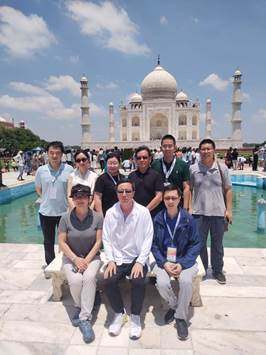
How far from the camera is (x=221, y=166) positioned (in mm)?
3471

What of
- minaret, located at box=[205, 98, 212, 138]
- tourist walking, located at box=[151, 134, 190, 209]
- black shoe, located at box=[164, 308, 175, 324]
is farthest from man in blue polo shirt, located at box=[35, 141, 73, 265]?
minaret, located at box=[205, 98, 212, 138]

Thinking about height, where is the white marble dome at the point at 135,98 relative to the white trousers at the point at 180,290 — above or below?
above

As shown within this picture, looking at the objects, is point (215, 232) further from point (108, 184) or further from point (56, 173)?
point (56, 173)

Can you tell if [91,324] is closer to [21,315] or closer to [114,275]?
[114,275]

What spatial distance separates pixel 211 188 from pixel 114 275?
1482 mm

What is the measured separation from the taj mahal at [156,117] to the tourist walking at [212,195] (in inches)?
1318

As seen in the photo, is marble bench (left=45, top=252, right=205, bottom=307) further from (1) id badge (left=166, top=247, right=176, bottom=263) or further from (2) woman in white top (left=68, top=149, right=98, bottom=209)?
(2) woman in white top (left=68, top=149, right=98, bottom=209)

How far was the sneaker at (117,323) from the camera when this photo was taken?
257 cm

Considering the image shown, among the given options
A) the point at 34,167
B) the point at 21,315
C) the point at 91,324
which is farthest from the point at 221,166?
the point at 34,167

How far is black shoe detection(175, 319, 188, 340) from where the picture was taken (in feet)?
8.21

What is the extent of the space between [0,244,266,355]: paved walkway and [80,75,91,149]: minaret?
34560 mm

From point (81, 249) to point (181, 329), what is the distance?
114 centimetres

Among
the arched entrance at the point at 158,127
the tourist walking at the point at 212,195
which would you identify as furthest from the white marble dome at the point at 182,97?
the tourist walking at the point at 212,195

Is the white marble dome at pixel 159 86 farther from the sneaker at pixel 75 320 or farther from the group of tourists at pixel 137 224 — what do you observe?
the sneaker at pixel 75 320
